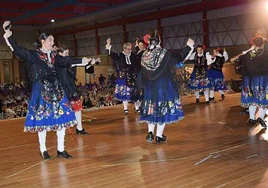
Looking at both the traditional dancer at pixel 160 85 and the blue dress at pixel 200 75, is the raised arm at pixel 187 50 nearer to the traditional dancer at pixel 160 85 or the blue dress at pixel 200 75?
the traditional dancer at pixel 160 85

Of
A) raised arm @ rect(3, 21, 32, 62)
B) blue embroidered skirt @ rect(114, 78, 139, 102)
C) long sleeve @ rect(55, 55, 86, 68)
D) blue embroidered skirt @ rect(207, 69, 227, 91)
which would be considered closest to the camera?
raised arm @ rect(3, 21, 32, 62)

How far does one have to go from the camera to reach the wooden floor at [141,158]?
118 inches

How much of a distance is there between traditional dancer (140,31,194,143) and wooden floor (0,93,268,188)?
0.33 m

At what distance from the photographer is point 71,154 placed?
3924 millimetres

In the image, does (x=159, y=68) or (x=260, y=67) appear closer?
(x=159, y=68)

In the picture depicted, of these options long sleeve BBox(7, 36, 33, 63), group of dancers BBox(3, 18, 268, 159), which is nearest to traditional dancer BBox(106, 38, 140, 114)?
group of dancers BBox(3, 18, 268, 159)

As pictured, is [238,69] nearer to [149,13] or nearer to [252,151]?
[252,151]

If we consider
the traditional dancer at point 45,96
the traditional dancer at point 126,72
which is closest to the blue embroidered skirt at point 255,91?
the traditional dancer at point 126,72

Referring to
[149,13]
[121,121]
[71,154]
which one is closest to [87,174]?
[71,154]

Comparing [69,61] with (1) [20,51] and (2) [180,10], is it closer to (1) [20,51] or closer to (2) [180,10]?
(1) [20,51]

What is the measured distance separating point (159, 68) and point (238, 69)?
158cm

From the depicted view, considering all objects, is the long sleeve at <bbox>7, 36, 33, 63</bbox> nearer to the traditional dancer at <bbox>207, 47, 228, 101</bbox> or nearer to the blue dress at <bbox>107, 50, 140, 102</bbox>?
the blue dress at <bbox>107, 50, 140, 102</bbox>

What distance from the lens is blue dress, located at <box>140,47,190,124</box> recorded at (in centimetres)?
405

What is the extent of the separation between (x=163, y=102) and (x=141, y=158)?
755 mm
